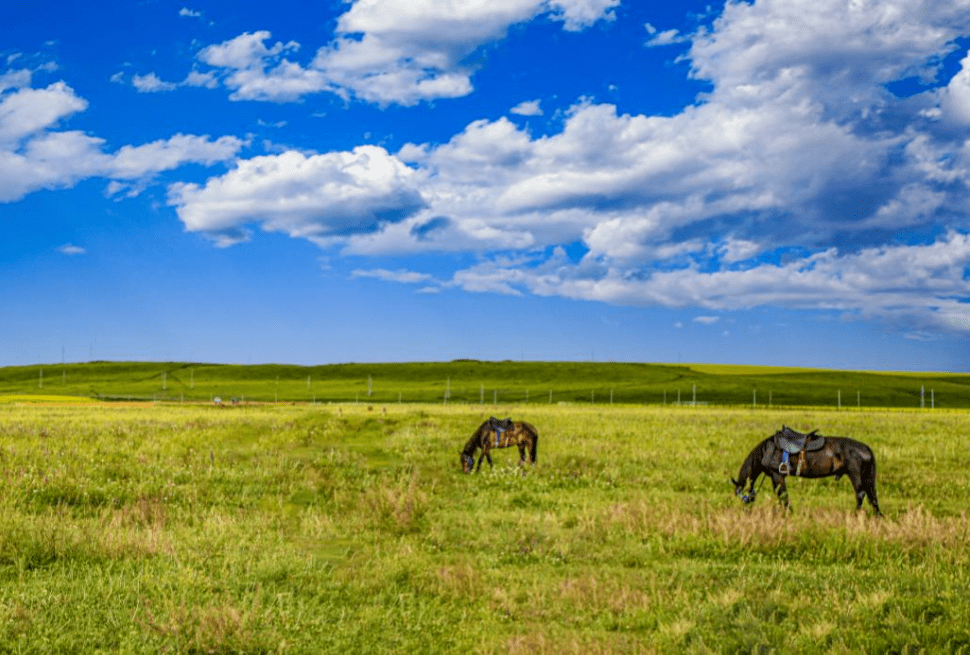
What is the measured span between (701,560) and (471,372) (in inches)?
5462

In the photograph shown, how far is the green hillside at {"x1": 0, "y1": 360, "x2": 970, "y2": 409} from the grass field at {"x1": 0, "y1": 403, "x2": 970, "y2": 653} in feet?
262

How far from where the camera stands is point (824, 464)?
680 inches

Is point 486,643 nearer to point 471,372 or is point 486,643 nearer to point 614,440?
point 614,440

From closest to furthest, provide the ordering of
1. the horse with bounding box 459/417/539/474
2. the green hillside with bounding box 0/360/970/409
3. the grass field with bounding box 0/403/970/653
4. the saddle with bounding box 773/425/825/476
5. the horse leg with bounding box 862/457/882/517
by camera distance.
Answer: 1. the grass field with bounding box 0/403/970/653
2. the horse leg with bounding box 862/457/882/517
3. the saddle with bounding box 773/425/825/476
4. the horse with bounding box 459/417/539/474
5. the green hillside with bounding box 0/360/970/409

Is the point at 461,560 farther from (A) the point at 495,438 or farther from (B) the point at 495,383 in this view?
(B) the point at 495,383

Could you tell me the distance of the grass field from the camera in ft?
28.9

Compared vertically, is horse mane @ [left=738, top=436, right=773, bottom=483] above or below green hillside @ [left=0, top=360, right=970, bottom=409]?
above

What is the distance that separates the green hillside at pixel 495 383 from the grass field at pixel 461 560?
262ft

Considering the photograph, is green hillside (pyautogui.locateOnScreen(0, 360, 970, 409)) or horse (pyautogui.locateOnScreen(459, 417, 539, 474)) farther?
green hillside (pyautogui.locateOnScreen(0, 360, 970, 409))

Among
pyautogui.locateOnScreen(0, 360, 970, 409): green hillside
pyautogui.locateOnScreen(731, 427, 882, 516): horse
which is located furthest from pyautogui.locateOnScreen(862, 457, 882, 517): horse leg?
pyautogui.locateOnScreen(0, 360, 970, 409): green hillside

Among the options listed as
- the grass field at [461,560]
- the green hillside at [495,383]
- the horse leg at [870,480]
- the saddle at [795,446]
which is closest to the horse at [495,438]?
the grass field at [461,560]

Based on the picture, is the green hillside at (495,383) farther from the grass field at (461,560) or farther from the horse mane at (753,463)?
the horse mane at (753,463)

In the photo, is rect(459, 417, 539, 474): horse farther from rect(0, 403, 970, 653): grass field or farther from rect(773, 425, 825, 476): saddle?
rect(773, 425, 825, 476): saddle

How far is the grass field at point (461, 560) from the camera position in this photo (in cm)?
882
